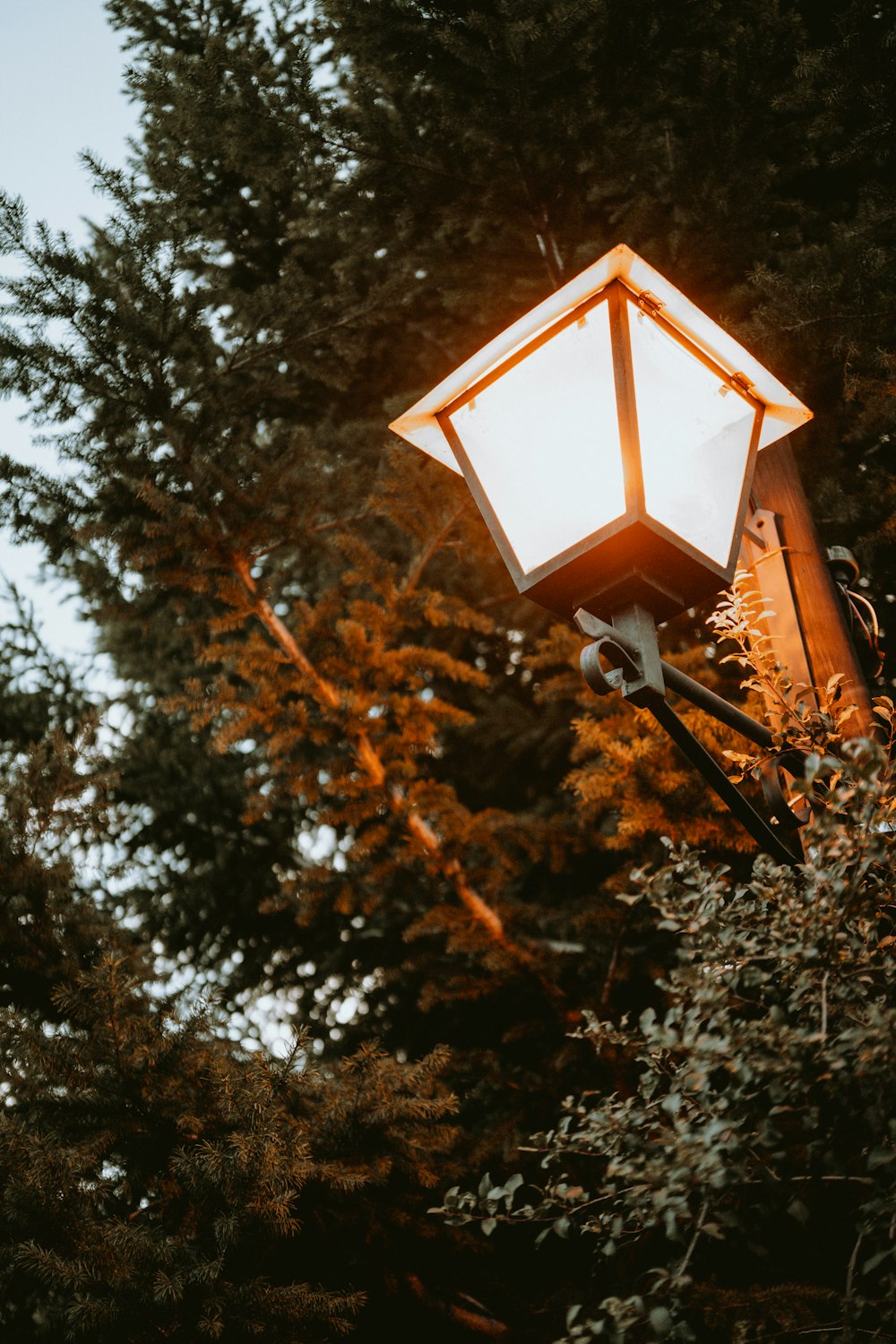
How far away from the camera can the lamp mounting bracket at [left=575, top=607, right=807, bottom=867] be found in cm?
192

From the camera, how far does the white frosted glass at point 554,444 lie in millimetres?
2020

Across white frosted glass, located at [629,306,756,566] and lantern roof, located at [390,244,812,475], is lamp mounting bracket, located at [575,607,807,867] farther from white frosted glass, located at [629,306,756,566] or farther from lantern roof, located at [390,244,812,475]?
lantern roof, located at [390,244,812,475]

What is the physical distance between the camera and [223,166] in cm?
542

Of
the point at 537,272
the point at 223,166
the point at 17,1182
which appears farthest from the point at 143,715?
the point at 17,1182

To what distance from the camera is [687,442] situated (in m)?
2.15

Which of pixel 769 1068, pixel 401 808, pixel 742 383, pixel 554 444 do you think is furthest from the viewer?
pixel 401 808

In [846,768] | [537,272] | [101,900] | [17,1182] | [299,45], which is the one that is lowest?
[17,1182]

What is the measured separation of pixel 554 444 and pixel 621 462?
0.19 metres

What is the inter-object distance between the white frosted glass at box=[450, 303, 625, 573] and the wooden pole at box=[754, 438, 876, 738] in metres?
0.86

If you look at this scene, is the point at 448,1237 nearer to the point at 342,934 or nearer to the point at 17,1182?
the point at 17,1182

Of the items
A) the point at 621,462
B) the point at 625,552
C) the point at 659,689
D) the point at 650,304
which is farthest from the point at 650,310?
the point at 659,689

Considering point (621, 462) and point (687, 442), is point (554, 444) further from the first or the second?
point (687, 442)

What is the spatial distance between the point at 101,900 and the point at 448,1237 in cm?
423

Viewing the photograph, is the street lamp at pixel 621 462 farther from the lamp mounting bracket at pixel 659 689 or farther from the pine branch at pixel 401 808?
the pine branch at pixel 401 808
